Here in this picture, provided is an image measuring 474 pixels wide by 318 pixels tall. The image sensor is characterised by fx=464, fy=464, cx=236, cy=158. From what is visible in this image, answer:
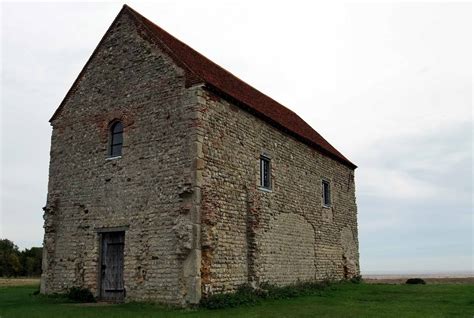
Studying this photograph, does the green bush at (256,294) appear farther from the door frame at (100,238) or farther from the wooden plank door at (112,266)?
the door frame at (100,238)

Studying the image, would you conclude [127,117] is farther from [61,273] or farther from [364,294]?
[364,294]

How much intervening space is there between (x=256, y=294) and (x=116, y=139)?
6.92 m

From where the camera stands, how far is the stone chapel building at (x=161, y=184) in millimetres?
13375

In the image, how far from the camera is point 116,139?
15.7m

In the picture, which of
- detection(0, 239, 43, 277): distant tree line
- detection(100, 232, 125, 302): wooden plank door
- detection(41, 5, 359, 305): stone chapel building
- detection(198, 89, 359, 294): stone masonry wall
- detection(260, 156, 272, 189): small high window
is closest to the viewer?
detection(41, 5, 359, 305): stone chapel building

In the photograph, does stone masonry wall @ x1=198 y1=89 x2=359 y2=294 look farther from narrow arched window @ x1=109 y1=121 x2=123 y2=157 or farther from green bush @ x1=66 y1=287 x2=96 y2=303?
green bush @ x1=66 y1=287 x2=96 y2=303

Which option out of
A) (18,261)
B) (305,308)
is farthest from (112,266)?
(18,261)

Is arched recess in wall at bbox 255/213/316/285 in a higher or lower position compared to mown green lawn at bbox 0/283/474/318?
higher

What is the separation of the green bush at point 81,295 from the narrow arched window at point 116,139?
4460 mm

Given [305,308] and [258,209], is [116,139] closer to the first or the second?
[258,209]

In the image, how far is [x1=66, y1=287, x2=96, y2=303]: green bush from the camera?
14609 mm

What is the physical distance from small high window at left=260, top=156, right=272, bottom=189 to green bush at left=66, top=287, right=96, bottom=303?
269 inches

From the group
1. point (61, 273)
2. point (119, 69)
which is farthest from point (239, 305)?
point (119, 69)

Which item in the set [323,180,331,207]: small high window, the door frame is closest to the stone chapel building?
the door frame
